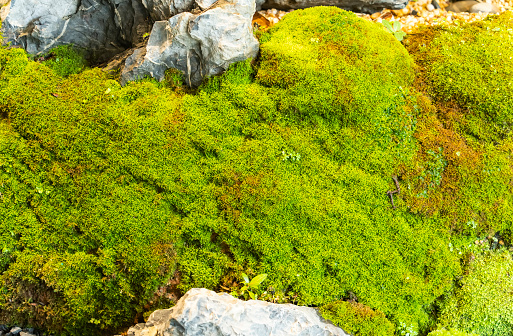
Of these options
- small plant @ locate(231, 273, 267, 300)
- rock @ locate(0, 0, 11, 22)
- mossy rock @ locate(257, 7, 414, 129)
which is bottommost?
small plant @ locate(231, 273, 267, 300)

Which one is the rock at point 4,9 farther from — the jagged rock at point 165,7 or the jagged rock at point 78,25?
the jagged rock at point 165,7

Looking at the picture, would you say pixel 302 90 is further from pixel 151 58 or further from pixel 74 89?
pixel 74 89

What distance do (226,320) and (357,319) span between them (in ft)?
5.59

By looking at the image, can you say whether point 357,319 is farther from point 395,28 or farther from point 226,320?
point 395,28

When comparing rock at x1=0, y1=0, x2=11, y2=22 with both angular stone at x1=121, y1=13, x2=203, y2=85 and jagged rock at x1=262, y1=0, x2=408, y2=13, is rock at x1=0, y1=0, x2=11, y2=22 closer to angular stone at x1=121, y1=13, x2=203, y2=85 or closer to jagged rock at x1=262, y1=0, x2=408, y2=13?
angular stone at x1=121, y1=13, x2=203, y2=85

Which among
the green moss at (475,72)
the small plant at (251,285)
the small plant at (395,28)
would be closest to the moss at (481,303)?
the green moss at (475,72)

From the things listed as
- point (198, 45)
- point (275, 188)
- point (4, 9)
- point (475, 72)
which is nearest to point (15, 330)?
point (275, 188)

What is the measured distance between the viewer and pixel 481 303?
4812 mm

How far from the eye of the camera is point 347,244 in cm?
472

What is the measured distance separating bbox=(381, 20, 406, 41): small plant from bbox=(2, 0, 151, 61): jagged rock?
4.23 m

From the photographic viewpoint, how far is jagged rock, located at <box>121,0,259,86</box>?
5148mm

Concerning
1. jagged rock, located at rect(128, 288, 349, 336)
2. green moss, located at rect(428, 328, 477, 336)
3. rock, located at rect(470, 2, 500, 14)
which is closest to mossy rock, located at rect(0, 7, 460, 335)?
green moss, located at rect(428, 328, 477, 336)

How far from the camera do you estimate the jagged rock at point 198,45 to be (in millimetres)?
5148

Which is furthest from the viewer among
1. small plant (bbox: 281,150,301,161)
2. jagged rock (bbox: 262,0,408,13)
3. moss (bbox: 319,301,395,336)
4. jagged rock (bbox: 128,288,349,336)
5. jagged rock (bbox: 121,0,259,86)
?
jagged rock (bbox: 262,0,408,13)
